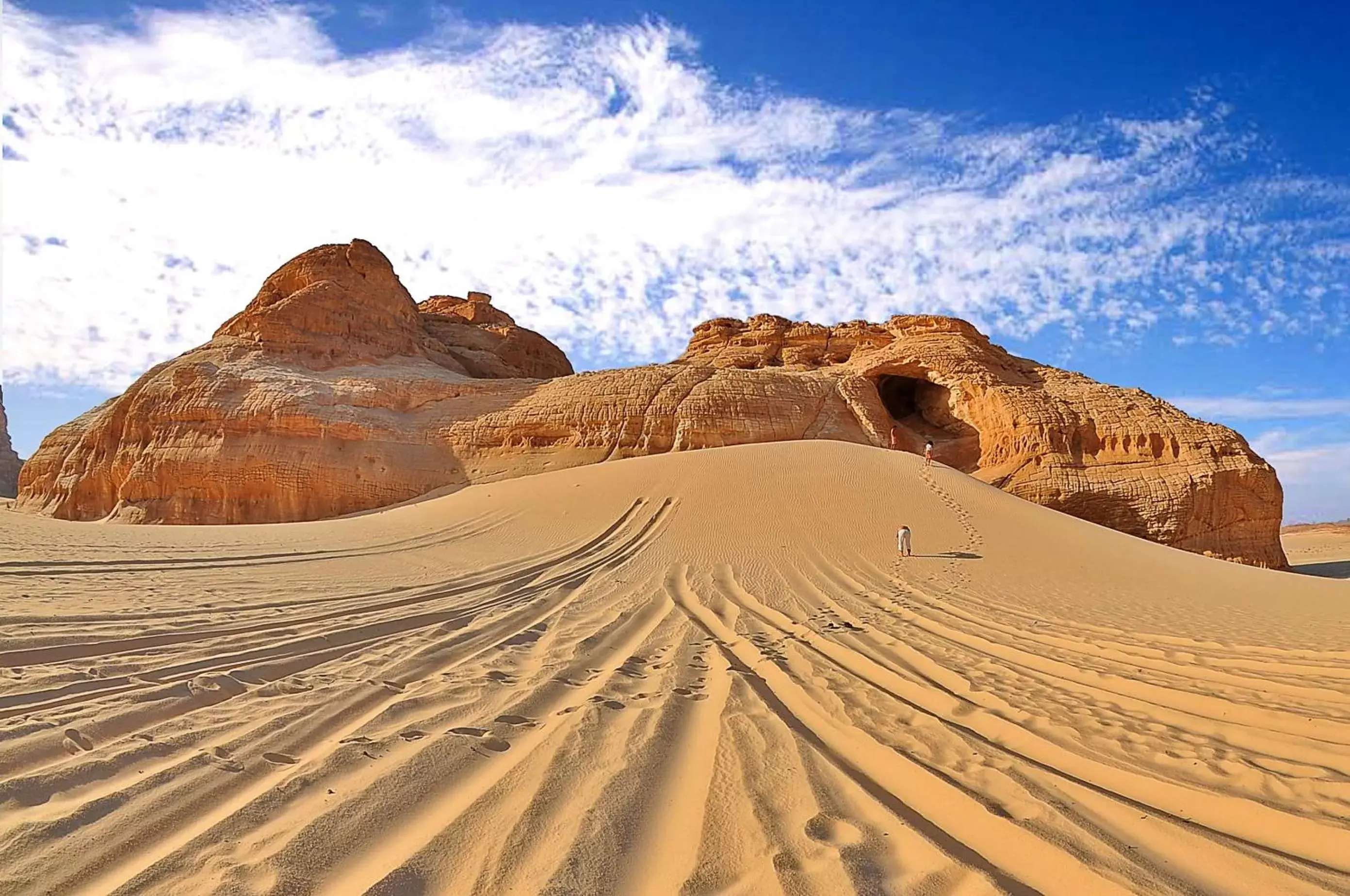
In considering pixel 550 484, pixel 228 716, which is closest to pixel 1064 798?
pixel 228 716

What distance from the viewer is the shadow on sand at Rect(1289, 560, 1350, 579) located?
72.7 feet

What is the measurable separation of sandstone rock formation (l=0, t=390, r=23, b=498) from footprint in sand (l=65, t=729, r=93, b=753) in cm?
4687

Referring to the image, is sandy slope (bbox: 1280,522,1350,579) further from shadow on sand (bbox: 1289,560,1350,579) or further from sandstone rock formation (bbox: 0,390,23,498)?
sandstone rock formation (bbox: 0,390,23,498)

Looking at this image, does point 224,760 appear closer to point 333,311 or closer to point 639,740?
point 639,740

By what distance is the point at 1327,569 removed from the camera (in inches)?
924

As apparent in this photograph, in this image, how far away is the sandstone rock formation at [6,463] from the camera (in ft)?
127

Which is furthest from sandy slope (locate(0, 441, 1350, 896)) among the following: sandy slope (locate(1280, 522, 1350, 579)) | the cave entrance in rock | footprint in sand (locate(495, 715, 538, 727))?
sandy slope (locate(1280, 522, 1350, 579))

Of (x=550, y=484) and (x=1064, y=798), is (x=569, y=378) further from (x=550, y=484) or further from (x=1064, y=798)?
(x=1064, y=798)

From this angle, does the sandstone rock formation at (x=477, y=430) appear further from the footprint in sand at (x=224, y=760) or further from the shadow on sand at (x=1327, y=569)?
the footprint in sand at (x=224, y=760)

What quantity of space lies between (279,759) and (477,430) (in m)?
18.1

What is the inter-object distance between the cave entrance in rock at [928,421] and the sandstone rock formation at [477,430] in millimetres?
129

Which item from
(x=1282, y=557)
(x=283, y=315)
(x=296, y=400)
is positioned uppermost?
(x=283, y=315)

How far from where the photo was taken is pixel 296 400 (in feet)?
63.3

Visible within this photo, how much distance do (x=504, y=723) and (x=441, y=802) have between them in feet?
2.63
